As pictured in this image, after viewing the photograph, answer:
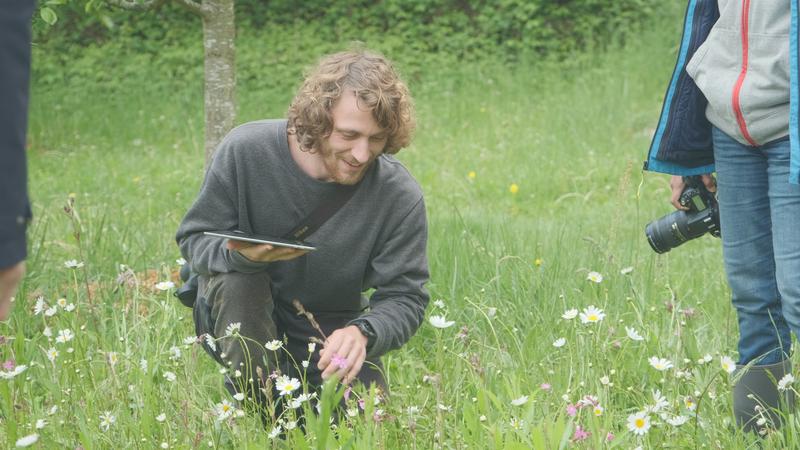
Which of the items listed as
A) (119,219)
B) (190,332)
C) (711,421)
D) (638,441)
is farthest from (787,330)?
(119,219)

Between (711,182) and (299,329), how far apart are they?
1274 mm

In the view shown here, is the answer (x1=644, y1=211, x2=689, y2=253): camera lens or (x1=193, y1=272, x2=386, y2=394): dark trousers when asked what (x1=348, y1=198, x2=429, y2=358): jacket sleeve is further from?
(x1=644, y1=211, x2=689, y2=253): camera lens

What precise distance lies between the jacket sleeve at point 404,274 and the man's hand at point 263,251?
30 centimetres

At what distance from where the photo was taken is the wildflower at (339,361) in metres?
2.31

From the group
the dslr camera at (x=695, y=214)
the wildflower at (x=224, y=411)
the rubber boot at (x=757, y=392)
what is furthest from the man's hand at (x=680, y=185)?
the wildflower at (x=224, y=411)

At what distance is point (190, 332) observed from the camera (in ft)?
11.8

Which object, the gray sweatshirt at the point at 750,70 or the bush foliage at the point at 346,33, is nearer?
the gray sweatshirt at the point at 750,70

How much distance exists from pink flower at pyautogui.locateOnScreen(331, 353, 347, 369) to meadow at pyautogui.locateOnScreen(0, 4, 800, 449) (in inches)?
3.7

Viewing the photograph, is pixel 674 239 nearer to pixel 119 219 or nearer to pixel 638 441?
pixel 638 441

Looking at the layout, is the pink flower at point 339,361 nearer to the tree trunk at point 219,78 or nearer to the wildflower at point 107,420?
the wildflower at point 107,420

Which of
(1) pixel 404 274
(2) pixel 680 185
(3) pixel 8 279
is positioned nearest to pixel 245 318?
(1) pixel 404 274

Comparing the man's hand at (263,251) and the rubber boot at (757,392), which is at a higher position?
the man's hand at (263,251)

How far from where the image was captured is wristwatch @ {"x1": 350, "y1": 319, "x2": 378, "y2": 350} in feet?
8.45

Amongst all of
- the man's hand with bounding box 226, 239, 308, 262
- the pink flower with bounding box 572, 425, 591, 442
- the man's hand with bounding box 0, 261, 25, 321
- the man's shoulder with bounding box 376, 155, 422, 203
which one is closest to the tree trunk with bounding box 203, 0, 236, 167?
the man's shoulder with bounding box 376, 155, 422, 203
